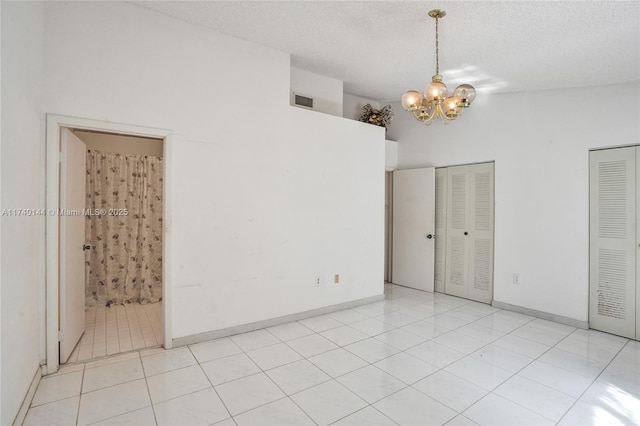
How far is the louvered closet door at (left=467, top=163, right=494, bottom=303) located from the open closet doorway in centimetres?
455

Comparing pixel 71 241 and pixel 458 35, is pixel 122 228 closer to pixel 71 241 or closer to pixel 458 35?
pixel 71 241

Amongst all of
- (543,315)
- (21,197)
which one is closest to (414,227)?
(543,315)

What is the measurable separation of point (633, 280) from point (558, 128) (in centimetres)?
195

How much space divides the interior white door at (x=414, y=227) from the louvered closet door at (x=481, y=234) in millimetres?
617

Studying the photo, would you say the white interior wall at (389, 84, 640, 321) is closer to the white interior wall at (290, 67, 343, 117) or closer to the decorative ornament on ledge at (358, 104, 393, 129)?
the decorative ornament on ledge at (358, 104, 393, 129)

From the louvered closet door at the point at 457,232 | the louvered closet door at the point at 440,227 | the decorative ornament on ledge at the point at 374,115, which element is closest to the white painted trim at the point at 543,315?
the louvered closet door at the point at 457,232

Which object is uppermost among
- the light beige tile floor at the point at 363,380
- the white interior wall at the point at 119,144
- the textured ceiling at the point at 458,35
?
the textured ceiling at the point at 458,35

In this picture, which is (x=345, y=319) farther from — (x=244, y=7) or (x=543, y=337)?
(x=244, y=7)

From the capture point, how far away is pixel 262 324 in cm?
360

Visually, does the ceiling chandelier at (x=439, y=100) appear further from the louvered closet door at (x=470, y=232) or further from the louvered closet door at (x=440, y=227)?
the louvered closet door at (x=440, y=227)

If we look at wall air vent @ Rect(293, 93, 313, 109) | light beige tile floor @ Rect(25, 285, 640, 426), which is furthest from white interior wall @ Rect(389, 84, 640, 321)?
wall air vent @ Rect(293, 93, 313, 109)

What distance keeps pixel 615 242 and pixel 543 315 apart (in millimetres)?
1213

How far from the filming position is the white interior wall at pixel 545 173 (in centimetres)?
368

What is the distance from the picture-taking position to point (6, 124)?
183 centimetres
